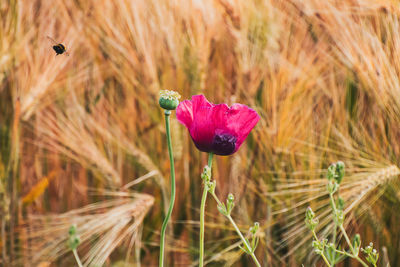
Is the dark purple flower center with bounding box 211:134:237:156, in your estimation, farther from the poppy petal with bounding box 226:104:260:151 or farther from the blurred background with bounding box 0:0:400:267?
the blurred background with bounding box 0:0:400:267

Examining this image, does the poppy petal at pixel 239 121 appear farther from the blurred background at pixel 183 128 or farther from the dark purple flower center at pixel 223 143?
the blurred background at pixel 183 128

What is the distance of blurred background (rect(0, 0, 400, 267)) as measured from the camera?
0.80 metres

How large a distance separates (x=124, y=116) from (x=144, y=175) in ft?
0.45

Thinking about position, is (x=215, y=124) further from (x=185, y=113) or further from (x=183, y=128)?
(x=183, y=128)

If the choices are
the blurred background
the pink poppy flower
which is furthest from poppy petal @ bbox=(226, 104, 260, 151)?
the blurred background

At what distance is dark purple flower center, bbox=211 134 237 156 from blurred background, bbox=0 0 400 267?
0.27 metres

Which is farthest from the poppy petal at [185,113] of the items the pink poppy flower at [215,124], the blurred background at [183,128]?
A: the blurred background at [183,128]

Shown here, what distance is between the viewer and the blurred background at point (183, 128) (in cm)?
80

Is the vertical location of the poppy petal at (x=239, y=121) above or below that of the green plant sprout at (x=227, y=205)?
above

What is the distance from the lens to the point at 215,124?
0.52m

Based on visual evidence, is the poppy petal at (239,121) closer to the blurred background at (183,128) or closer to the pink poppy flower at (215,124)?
the pink poppy flower at (215,124)

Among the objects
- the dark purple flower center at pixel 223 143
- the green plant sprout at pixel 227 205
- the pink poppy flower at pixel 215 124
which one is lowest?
the green plant sprout at pixel 227 205

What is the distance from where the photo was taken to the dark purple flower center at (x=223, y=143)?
0.52 m

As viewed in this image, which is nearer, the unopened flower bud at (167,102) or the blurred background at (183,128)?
the unopened flower bud at (167,102)
